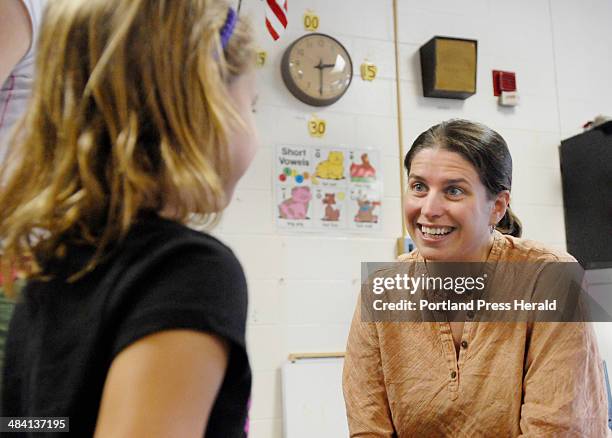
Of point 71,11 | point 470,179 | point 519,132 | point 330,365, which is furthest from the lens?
point 519,132

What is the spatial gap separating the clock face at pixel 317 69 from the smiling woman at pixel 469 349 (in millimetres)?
1135

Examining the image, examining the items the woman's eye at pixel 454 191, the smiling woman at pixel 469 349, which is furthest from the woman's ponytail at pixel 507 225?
the woman's eye at pixel 454 191

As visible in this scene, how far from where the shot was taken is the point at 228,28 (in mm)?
613

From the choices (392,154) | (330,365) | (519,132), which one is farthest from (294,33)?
(330,365)

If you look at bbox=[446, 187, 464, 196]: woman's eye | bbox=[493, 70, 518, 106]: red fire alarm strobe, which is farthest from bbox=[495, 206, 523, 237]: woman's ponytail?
bbox=[493, 70, 518, 106]: red fire alarm strobe

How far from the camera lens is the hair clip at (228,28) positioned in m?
0.61

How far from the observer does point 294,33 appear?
2756 millimetres

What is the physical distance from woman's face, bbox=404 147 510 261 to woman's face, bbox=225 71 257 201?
977 mm

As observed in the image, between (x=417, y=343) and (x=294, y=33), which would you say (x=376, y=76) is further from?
(x=417, y=343)

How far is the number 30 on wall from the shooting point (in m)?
2.71

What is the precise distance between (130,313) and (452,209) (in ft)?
3.87

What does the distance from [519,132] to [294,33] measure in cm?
123

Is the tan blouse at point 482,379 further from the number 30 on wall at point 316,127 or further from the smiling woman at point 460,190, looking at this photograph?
the number 30 on wall at point 316,127

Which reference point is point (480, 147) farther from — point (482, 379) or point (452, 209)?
point (482, 379)
